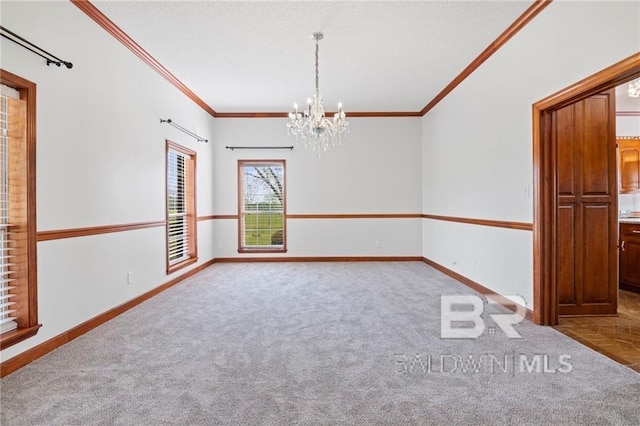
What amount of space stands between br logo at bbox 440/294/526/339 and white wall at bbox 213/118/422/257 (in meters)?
2.83

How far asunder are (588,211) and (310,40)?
11.0 feet

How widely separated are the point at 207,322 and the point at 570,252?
3.65 meters

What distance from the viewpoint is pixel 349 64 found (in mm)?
4430

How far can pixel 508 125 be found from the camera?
12.2ft

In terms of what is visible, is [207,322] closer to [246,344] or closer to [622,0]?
[246,344]

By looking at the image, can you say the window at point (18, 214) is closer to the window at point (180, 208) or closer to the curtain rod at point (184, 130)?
the curtain rod at point (184, 130)

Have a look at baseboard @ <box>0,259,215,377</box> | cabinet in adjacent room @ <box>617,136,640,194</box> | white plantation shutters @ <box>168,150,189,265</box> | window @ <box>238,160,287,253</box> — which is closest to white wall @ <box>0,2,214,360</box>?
baseboard @ <box>0,259,215,377</box>

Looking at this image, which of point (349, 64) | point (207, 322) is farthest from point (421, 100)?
point (207, 322)

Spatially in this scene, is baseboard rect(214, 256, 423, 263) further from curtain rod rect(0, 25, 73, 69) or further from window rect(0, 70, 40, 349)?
curtain rod rect(0, 25, 73, 69)

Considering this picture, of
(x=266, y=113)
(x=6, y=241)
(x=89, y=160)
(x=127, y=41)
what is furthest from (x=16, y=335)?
(x=266, y=113)

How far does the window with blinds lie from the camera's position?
243cm

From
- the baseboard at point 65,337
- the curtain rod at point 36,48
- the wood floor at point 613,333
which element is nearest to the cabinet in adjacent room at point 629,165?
the wood floor at point 613,333

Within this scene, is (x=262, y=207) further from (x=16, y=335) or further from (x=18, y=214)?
(x=16, y=335)

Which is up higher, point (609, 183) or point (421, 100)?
point (421, 100)
